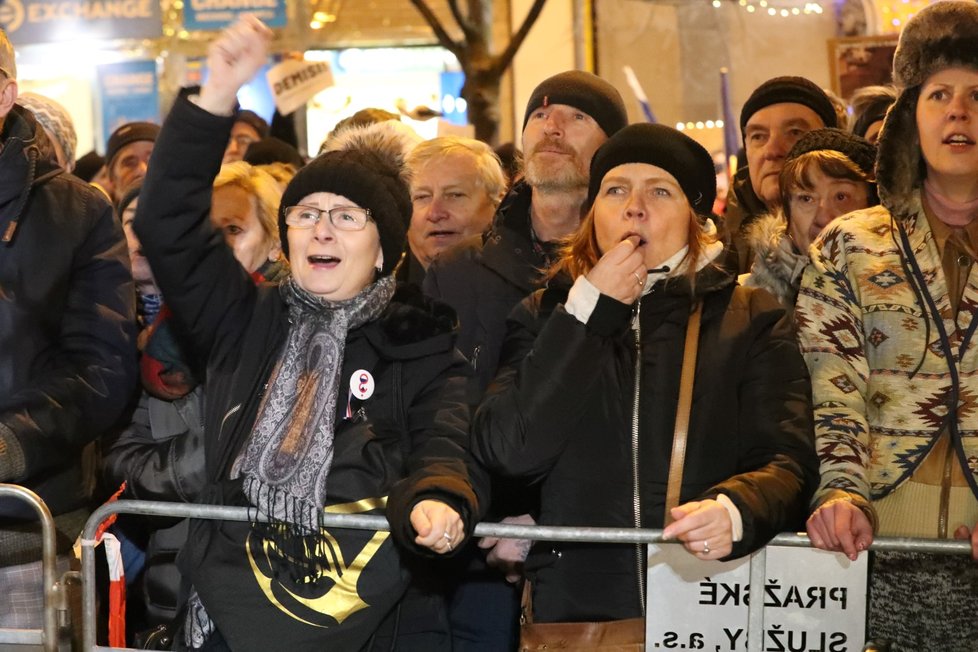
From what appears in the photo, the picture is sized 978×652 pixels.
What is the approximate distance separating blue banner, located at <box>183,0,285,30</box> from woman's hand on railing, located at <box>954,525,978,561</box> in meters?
12.6

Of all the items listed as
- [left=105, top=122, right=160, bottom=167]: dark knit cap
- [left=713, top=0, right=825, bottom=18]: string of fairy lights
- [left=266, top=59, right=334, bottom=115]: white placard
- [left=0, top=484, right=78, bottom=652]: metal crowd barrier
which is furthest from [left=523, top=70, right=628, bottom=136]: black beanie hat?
[left=713, top=0, right=825, bottom=18]: string of fairy lights

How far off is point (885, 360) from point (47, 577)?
2506mm

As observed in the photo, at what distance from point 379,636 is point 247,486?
62cm

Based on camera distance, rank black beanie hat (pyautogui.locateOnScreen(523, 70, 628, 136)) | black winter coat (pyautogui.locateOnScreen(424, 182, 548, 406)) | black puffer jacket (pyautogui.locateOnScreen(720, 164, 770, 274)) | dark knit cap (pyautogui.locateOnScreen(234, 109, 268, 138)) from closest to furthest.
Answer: black winter coat (pyautogui.locateOnScreen(424, 182, 548, 406))
black beanie hat (pyautogui.locateOnScreen(523, 70, 628, 136))
black puffer jacket (pyautogui.locateOnScreen(720, 164, 770, 274))
dark knit cap (pyautogui.locateOnScreen(234, 109, 268, 138))

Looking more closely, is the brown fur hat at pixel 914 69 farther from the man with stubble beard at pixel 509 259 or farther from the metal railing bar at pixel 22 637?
the metal railing bar at pixel 22 637

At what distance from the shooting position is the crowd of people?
3750 millimetres

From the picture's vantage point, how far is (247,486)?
381cm

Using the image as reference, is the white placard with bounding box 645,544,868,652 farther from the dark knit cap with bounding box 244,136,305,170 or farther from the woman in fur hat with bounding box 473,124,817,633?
the dark knit cap with bounding box 244,136,305,170

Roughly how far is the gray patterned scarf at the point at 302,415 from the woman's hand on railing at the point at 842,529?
1359mm

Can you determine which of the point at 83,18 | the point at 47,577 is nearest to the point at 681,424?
the point at 47,577

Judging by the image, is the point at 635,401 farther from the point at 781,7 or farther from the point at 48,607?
the point at 781,7

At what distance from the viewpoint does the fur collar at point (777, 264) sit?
4.86 metres

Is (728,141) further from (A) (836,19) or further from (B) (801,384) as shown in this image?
(B) (801,384)

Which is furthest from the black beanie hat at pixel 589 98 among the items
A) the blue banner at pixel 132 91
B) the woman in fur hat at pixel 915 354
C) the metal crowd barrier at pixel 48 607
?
the blue banner at pixel 132 91
